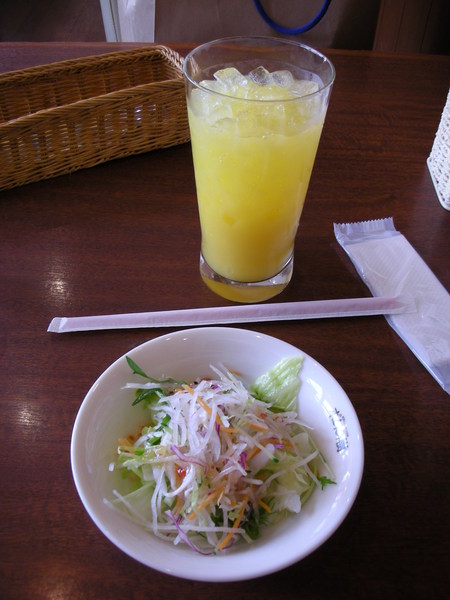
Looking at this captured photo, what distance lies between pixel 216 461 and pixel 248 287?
0.35m

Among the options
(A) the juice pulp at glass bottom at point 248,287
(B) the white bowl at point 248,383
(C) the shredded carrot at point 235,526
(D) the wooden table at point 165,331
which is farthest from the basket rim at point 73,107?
(C) the shredded carrot at point 235,526

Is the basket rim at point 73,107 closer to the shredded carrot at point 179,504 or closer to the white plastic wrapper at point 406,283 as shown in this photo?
the white plastic wrapper at point 406,283

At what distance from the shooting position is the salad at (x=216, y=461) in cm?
54

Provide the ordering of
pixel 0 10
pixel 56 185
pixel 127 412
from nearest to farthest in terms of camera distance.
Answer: pixel 127 412 → pixel 56 185 → pixel 0 10

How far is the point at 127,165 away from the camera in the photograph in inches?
43.9

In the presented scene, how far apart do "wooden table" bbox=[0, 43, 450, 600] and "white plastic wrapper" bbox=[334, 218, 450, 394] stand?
0.02m

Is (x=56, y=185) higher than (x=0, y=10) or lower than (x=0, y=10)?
higher

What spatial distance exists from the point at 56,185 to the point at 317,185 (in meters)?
0.55

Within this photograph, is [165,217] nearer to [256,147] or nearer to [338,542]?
[256,147]

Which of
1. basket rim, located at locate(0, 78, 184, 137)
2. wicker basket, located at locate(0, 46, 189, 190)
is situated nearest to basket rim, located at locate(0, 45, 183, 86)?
wicker basket, located at locate(0, 46, 189, 190)

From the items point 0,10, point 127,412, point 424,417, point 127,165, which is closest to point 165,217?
point 127,165

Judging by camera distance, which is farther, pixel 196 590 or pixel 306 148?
pixel 306 148

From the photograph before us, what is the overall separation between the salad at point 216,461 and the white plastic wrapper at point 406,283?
249 mm

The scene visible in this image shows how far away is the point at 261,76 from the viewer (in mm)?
830
